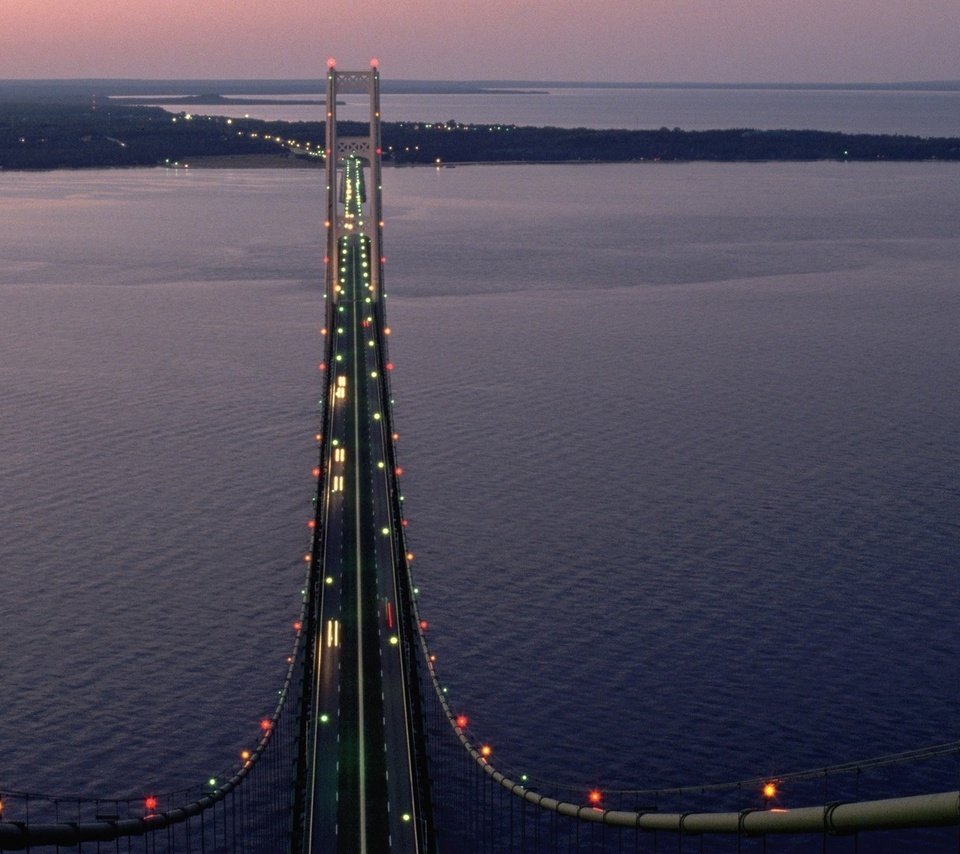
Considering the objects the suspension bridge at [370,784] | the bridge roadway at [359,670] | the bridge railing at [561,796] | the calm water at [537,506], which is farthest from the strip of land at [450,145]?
the bridge railing at [561,796]

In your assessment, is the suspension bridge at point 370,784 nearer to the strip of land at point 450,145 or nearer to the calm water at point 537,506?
the calm water at point 537,506

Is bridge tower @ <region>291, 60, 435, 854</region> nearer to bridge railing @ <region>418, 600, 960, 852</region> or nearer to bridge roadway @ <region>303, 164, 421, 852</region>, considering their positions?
bridge roadway @ <region>303, 164, 421, 852</region>

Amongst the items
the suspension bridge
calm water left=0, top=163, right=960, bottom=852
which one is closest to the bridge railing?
the suspension bridge

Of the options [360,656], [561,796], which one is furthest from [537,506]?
[561,796]

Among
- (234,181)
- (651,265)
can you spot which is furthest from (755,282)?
(234,181)

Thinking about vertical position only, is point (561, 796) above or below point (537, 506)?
below

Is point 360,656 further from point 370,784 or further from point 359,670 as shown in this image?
point 370,784
